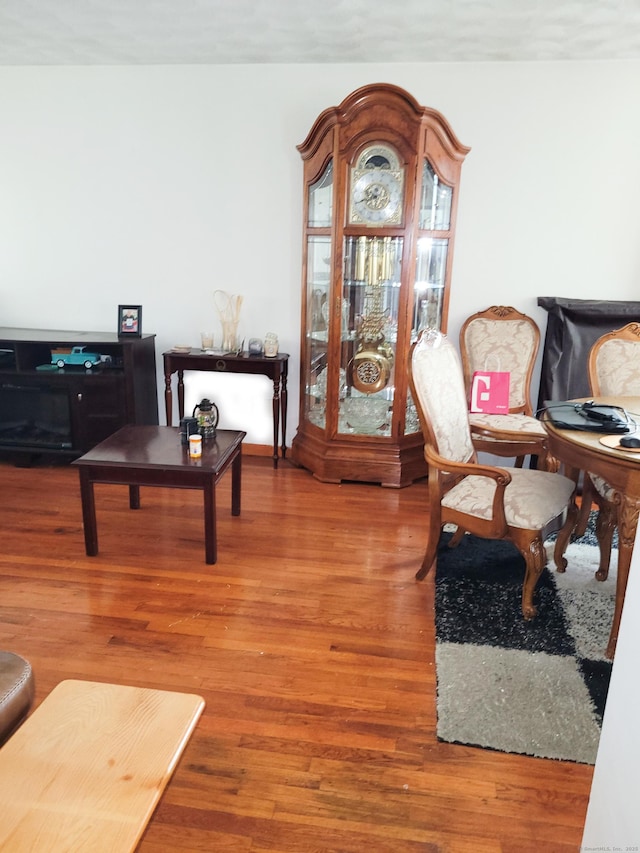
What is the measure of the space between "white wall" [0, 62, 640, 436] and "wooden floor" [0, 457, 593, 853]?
1.33 metres

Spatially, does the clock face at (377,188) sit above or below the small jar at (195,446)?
above

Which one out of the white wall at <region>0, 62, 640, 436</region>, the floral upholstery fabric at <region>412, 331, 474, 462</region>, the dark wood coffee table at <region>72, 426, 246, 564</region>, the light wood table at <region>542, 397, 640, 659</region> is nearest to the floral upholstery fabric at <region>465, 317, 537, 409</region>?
the white wall at <region>0, 62, 640, 436</region>

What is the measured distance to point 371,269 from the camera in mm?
3451

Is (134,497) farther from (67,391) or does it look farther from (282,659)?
(282,659)

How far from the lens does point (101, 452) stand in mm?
2678

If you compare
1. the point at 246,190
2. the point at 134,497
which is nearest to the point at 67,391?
Result: the point at 134,497

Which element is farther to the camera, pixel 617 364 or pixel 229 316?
pixel 229 316

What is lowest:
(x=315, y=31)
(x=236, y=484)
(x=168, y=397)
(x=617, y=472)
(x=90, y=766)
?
(x=236, y=484)

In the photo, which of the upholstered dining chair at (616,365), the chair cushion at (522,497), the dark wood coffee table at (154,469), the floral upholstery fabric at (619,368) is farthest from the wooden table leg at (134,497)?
the floral upholstery fabric at (619,368)

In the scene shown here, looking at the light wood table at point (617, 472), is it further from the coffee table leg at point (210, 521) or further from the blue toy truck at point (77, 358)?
the blue toy truck at point (77, 358)

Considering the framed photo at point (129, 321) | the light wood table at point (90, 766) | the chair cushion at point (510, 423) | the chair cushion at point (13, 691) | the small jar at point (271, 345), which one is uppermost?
the framed photo at point (129, 321)

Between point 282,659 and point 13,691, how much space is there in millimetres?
937

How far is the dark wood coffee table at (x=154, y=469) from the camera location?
2.54 metres

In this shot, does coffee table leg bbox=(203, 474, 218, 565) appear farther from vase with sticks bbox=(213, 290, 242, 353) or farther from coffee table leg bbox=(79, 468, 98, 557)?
vase with sticks bbox=(213, 290, 242, 353)
